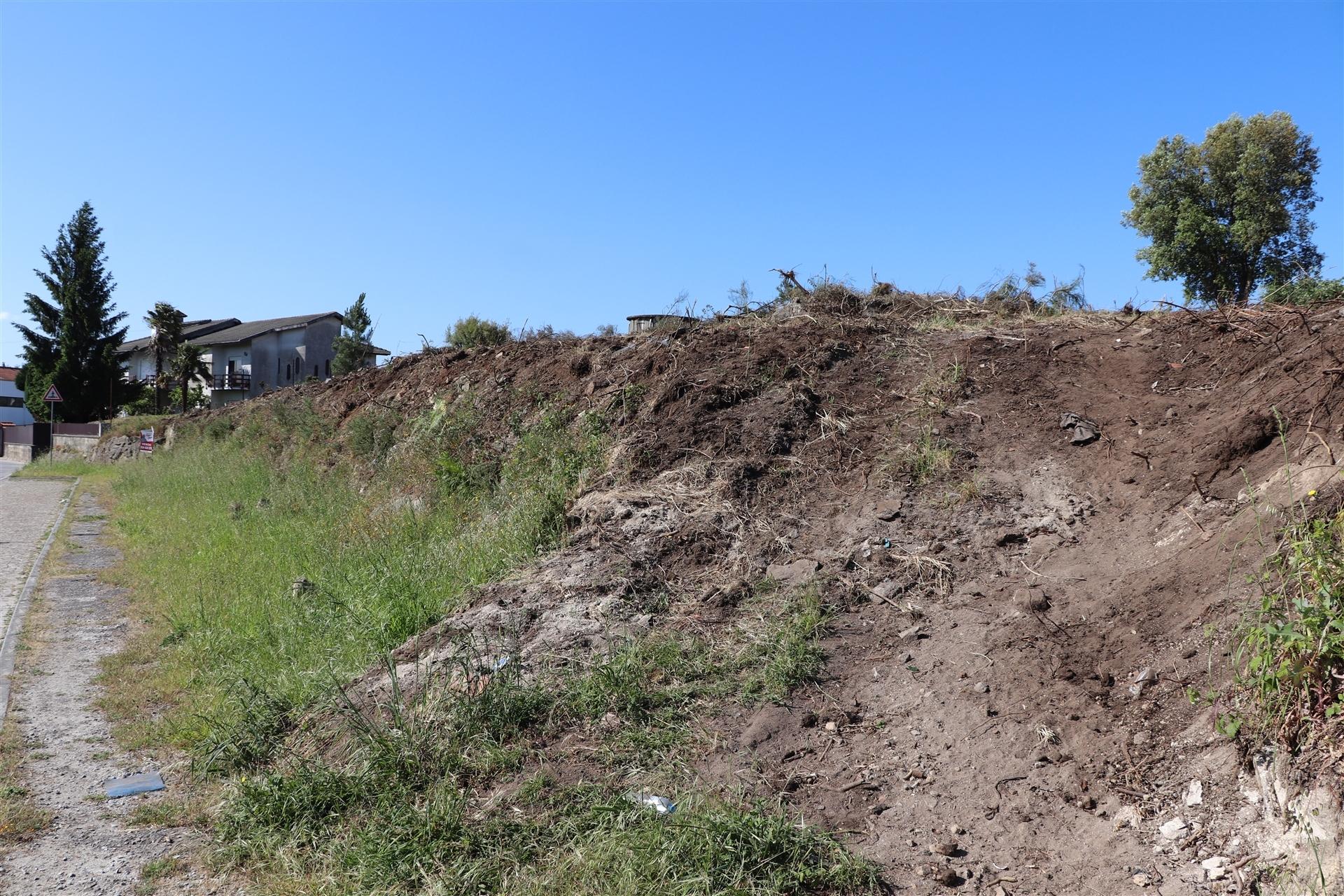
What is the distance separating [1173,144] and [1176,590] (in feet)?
89.0

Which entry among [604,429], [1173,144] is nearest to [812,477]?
[604,429]

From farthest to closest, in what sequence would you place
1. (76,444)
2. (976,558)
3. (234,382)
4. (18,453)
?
(234,382), (18,453), (76,444), (976,558)

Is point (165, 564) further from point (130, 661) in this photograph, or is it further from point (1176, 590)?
point (1176, 590)

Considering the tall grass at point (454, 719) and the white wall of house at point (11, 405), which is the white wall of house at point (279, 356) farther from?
the tall grass at point (454, 719)

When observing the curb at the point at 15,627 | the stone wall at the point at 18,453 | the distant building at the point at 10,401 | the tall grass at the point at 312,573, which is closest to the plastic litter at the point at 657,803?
the tall grass at the point at 312,573

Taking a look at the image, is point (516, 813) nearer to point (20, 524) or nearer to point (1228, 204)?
point (20, 524)

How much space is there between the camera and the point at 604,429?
843 cm

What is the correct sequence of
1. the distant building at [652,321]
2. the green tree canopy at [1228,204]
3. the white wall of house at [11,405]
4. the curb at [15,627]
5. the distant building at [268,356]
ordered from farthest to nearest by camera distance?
the white wall of house at [11,405]
the distant building at [268,356]
the green tree canopy at [1228,204]
the distant building at [652,321]
the curb at [15,627]

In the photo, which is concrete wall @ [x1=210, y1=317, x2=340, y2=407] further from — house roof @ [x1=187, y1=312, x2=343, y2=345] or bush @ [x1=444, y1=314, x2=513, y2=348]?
bush @ [x1=444, y1=314, x2=513, y2=348]

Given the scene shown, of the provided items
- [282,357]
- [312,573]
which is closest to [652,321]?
[312,573]

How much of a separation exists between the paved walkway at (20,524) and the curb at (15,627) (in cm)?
7

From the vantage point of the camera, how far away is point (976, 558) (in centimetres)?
557

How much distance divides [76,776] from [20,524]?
1320 centimetres

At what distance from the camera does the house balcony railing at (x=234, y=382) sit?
53.2 metres
